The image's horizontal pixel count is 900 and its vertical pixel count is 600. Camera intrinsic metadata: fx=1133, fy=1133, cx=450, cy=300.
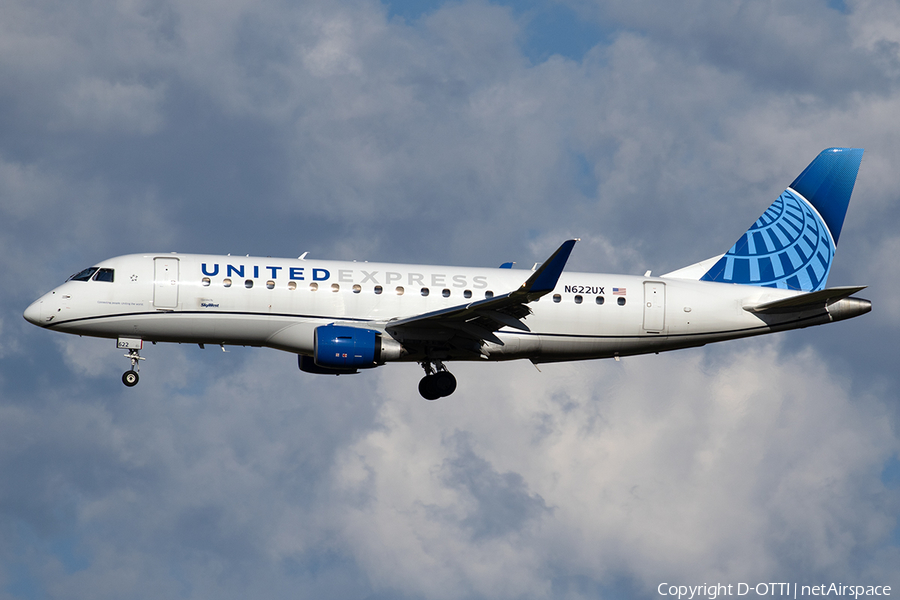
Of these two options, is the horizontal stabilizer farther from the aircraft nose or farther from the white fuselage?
the aircraft nose

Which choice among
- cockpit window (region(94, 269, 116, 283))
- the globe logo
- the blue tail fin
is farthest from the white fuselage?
the blue tail fin

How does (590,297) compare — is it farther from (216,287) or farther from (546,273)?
(216,287)

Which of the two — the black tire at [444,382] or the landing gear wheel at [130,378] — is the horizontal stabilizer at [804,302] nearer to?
the black tire at [444,382]

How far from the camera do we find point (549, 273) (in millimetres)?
37844

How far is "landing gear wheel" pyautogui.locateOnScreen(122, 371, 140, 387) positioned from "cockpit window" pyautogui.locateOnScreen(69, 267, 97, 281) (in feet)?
12.7

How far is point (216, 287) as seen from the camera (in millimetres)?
41562

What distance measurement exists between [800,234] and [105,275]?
29.5 metres

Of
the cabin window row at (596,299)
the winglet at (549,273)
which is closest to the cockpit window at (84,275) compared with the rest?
the winglet at (549,273)

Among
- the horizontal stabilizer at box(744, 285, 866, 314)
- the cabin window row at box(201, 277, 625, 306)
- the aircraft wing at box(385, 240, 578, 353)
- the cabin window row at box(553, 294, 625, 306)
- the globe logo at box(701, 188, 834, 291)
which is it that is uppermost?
the globe logo at box(701, 188, 834, 291)

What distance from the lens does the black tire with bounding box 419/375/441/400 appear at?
4531cm

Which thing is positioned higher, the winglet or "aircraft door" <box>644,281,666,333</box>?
"aircraft door" <box>644,281,666,333</box>

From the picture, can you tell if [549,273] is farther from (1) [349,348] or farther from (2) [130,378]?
(2) [130,378]

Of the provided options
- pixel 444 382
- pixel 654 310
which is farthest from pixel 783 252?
pixel 444 382

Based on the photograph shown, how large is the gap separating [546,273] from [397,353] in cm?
726
